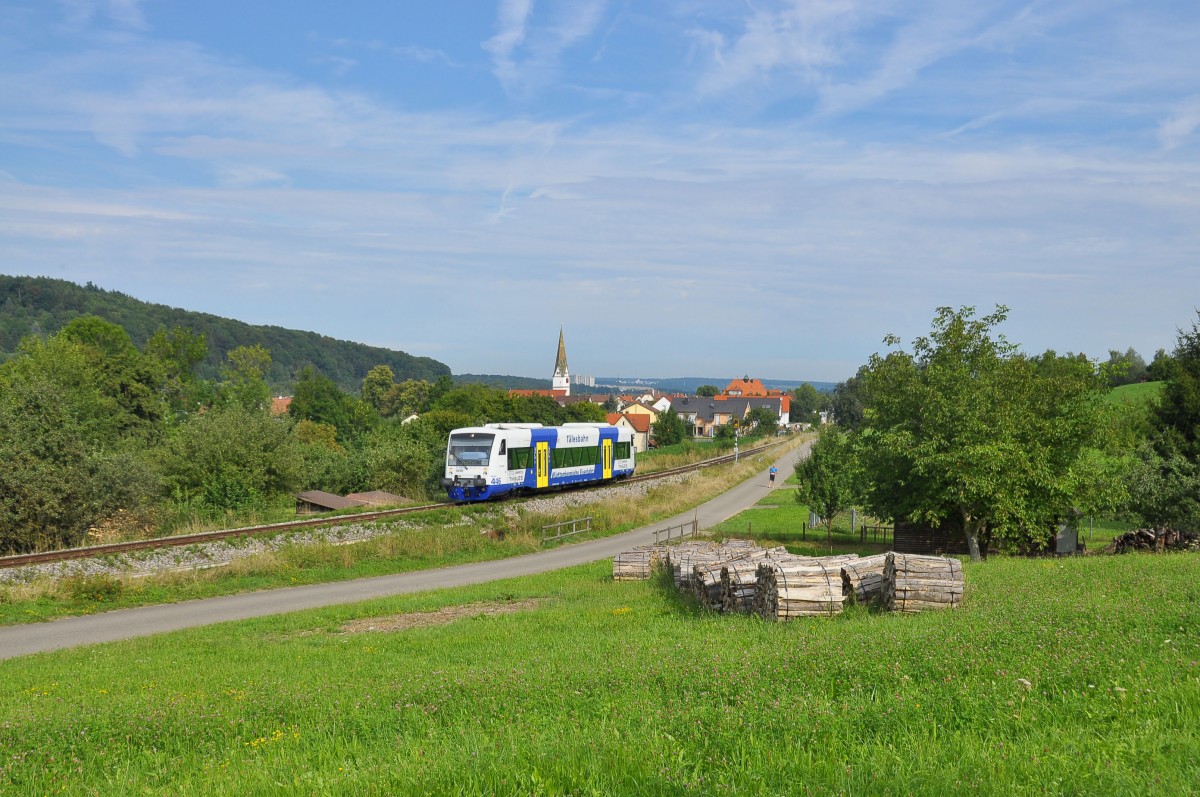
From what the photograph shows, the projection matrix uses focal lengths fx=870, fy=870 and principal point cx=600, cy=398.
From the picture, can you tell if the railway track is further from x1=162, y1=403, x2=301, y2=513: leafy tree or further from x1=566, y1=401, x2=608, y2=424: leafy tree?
x1=566, y1=401, x2=608, y2=424: leafy tree

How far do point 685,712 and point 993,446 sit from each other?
1911 cm

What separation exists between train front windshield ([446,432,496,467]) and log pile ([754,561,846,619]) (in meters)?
23.7

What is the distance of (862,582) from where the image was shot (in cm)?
1416

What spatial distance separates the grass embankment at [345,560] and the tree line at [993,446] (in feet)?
43.1

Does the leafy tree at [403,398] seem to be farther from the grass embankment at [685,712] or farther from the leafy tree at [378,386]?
the grass embankment at [685,712]

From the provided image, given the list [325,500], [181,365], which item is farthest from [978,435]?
[181,365]

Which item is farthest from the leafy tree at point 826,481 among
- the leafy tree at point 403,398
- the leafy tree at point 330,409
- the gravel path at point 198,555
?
the leafy tree at point 403,398

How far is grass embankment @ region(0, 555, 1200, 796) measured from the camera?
568 cm

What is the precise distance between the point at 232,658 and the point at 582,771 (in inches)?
388

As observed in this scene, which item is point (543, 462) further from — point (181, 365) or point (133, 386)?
point (181, 365)

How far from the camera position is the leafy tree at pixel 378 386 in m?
164

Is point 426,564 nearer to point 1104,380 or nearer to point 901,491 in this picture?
point 901,491

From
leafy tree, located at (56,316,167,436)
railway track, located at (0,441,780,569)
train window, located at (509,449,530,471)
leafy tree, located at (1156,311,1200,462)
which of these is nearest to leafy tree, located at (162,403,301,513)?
railway track, located at (0,441,780,569)

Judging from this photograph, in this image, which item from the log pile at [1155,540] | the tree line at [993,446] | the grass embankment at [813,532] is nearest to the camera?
the tree line at [993,446]
